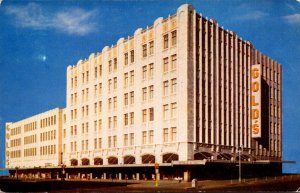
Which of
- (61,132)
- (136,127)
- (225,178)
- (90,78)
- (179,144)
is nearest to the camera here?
(179,144)

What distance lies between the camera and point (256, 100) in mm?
61062

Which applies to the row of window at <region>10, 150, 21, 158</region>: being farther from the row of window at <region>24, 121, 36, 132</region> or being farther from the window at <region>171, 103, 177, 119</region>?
the window at <region>171, 103, 177, 119</region>

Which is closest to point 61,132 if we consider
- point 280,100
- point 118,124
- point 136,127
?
point 118,124

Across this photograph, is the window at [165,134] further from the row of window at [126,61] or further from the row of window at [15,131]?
the row of window at [15,131]

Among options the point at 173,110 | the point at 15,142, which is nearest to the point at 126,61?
the point at 173,110

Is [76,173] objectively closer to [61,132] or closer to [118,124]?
[61,132]

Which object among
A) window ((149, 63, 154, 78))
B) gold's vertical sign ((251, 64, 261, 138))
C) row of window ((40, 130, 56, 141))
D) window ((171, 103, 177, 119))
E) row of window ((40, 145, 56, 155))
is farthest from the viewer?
row of window ((40, 130, 56, 141))

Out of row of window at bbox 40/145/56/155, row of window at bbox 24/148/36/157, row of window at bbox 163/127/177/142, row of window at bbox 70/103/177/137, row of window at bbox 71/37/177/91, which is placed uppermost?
row of window at bbox 71/37/177/91

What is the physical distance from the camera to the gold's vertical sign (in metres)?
60.6

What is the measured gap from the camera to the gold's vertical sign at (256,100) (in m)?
60.6

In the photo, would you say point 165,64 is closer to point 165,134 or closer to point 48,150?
point 165,134

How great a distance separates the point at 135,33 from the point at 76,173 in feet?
103

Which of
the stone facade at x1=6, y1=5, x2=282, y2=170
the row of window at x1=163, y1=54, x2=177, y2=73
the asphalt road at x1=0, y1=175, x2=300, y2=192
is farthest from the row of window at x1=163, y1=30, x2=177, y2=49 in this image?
the asphalt road at x1=0, y1=175, x2=300, y2=192

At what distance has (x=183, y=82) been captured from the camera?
4906 cm
